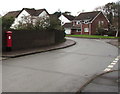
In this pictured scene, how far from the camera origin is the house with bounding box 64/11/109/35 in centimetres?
5759

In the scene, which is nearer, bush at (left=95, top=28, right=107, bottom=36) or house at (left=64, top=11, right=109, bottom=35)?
bush at (left=95, top=28, right=107, bottom=36)

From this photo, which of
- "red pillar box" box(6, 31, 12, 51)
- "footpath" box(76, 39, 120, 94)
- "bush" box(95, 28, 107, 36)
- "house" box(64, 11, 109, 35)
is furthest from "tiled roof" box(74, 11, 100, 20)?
"footpath" box(76, 39, 120, 94)

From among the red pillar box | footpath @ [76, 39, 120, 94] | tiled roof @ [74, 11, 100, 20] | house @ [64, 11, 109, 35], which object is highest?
tiled roof @ [74, 11, 100, 20]

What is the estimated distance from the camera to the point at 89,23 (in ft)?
189

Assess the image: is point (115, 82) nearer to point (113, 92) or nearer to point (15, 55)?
point (113, 92)

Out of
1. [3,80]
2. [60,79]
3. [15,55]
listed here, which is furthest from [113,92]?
[15,55]

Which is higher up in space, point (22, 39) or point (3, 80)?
point (22, 39)

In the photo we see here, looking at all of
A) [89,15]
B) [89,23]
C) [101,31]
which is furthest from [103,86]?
[89,15]

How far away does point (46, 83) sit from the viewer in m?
6.05

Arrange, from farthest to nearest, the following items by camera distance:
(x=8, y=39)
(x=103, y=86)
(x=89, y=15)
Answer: (x=89, y=15) → (x=8, y=39) → (x=103, y=86)

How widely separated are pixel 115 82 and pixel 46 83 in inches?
94.2

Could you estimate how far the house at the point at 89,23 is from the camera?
2267 inches

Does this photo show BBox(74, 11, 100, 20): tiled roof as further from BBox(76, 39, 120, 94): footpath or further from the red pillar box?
BBox(76, 39, 120, 94): footpath

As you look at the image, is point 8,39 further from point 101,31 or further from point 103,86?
point 101,31
